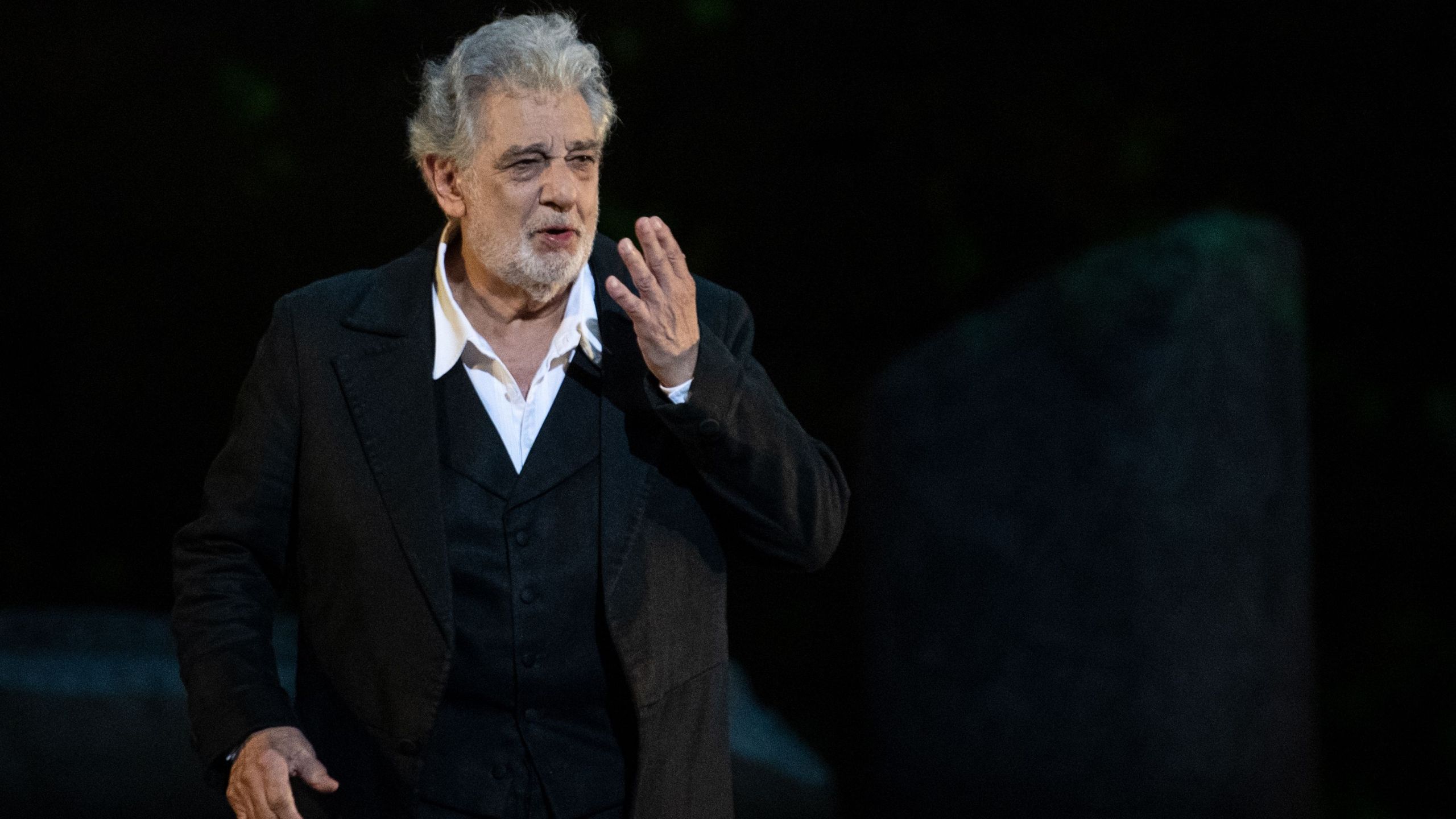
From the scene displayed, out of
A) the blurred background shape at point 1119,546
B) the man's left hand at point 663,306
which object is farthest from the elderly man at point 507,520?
the blurred background shape at point 1119,546

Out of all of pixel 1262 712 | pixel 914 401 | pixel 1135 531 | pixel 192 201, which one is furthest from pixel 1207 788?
pixel 192 201

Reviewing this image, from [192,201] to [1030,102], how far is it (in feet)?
8.36

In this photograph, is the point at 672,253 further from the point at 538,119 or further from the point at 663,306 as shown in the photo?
the point at 538,119

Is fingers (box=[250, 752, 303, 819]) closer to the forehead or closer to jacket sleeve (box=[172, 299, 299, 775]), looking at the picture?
jacket sleeve (box=[172, 299, 299, 775])

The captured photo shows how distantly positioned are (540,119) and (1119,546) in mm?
2426

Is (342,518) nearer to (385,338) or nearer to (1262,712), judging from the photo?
(385,338)

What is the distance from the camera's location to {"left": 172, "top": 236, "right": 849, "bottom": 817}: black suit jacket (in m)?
2.21

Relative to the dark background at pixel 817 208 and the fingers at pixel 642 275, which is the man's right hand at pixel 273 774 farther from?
the dark background at pixel 817 208

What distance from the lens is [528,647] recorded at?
7.35ft

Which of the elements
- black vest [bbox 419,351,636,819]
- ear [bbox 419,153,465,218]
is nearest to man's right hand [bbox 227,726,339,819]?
black vest [bbox 419,351,636,819]

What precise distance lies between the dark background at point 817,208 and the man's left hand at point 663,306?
297 cm

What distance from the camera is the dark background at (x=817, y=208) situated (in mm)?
5242

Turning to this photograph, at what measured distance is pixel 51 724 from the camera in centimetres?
427

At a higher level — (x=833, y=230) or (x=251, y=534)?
(x=833, y=230)
